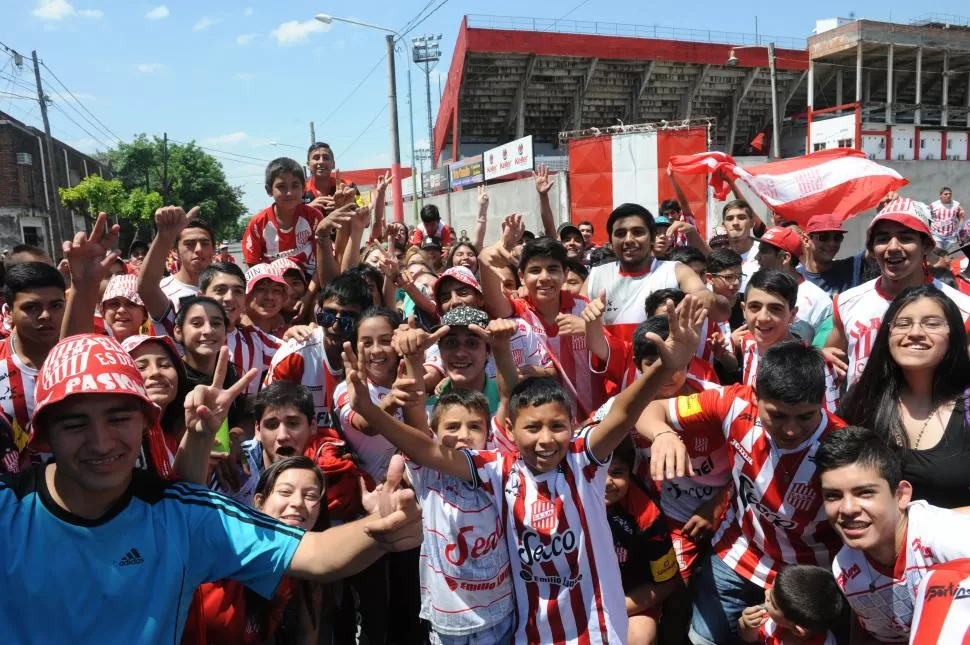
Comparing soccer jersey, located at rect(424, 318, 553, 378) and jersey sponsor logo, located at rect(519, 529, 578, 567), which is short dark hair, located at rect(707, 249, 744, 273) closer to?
soccer jersey, located at rect(424, 318, 553, 378)

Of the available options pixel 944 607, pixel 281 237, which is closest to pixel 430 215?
pixel 281 237

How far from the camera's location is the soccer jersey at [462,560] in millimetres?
2564

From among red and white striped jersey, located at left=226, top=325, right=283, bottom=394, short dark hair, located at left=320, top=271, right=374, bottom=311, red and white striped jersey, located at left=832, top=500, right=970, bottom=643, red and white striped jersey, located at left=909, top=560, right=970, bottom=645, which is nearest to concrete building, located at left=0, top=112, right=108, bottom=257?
red and white striped jersey, located at left=226, top=325, right=283, bottom=394

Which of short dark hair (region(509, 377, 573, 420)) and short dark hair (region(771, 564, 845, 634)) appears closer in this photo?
short dark hair (region(771, 564, 845, 634))

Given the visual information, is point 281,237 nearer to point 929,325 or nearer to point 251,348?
point 251,348

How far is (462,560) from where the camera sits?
8.54 ft

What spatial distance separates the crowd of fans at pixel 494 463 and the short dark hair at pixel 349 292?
1 centimetres

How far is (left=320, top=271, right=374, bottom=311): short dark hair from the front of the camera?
4.08 metres

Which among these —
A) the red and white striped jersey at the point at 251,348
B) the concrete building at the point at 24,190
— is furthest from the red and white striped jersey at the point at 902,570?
the concrete building at the point at 24,190

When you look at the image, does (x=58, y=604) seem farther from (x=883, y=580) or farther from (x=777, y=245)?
(x=777, y=245)

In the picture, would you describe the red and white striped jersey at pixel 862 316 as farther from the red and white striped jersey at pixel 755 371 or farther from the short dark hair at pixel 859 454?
the short dark hair at pixel 859 454

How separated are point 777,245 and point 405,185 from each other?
33.5 metres

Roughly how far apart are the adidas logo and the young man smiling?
2.30 m

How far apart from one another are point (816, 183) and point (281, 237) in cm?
706
